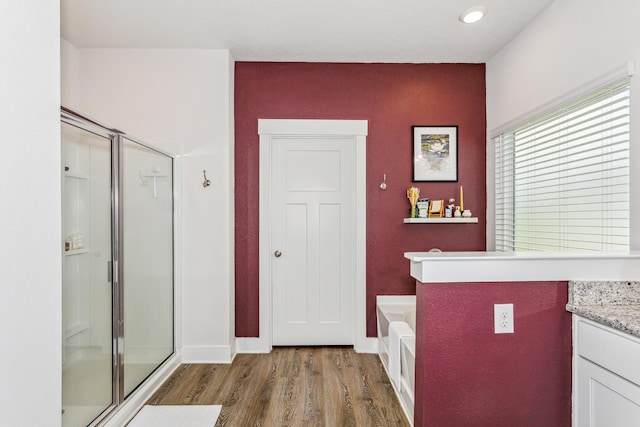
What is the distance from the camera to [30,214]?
1.12 metres

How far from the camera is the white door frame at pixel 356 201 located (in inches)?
136

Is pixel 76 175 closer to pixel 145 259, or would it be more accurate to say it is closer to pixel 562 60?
pixel 145 259

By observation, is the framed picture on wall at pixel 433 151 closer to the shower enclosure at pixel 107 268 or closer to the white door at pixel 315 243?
the white door at pixel 315 243

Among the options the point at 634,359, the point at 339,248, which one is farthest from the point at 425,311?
the point at 339,248

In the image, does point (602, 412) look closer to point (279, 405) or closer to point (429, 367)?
point (429, 367)

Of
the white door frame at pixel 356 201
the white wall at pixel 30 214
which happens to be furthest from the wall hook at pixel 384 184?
the white wall at pixel 30 214

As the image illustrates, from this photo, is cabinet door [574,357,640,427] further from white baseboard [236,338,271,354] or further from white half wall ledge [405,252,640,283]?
white baseboard [236,338,271,354]

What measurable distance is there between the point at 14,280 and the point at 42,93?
566 mm

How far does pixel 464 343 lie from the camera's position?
1675 millimetres

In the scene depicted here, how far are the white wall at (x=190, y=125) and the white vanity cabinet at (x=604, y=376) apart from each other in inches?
97.2

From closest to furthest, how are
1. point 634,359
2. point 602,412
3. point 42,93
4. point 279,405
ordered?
point 42,93 < point 634,359 < point 602,412 < point 279,405

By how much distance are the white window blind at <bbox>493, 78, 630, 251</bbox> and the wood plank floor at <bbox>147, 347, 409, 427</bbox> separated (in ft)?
5.01

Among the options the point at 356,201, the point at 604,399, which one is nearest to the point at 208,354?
the point at 356,201

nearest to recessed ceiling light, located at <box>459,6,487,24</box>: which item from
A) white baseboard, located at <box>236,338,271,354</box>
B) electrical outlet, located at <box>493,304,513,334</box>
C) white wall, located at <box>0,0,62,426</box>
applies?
electrical outlet, located at <box>493,304,513,334</box>
